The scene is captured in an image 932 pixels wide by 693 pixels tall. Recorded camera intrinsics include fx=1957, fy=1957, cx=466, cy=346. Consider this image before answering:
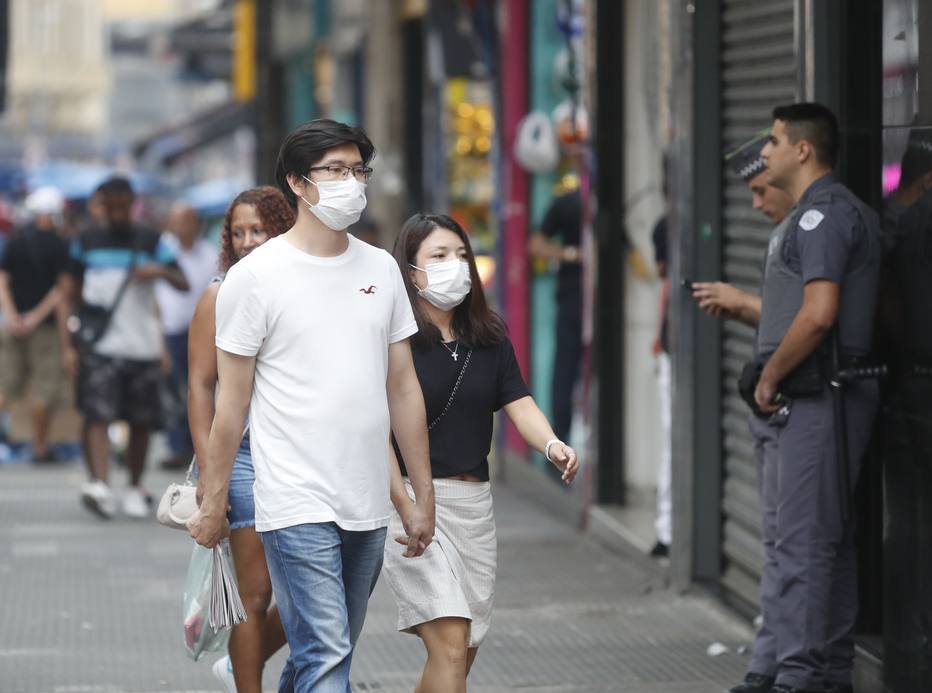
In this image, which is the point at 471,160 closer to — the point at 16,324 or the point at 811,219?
the point at 16,324

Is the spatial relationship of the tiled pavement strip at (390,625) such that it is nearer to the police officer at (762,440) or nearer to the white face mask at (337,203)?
the police officer at (762,440)

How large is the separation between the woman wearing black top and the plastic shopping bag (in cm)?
56

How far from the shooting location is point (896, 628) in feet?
20.6

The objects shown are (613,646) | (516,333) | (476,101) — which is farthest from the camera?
(476,101)

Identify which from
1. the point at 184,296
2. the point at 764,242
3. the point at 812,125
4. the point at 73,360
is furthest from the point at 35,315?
the point at 812,125

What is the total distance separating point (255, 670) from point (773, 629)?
181 cm

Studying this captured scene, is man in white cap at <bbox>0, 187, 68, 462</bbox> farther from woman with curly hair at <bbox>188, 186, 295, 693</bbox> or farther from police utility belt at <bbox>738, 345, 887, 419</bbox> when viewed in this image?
police utility belt at <bbox>738, 345, 887, 419</bbox>

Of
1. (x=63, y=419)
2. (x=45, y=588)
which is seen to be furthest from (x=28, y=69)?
(x=45, y=588)

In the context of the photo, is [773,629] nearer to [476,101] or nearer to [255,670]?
[255,670]

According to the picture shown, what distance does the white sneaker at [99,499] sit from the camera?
11438mm

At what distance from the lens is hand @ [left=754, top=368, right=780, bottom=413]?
20.9ft

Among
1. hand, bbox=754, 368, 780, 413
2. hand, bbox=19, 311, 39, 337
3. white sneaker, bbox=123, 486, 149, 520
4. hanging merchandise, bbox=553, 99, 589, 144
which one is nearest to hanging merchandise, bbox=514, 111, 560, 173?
hanging merchandise, bbox=553, 99, 589, 144

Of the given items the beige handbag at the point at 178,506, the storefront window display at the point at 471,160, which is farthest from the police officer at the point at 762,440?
the storefront window display at the point at 471,160

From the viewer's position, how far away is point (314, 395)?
4.98 m
